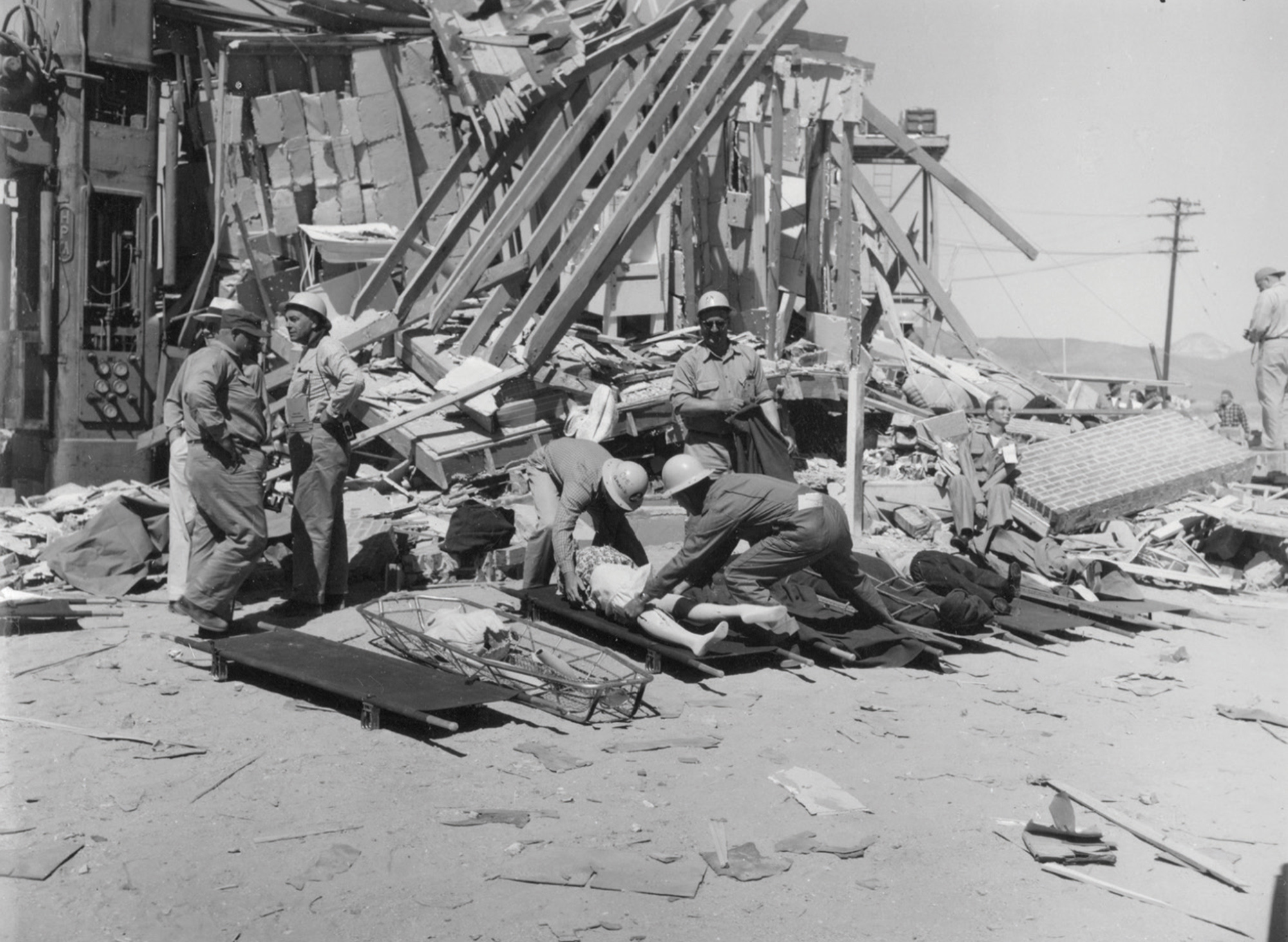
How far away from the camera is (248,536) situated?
23.7 feet

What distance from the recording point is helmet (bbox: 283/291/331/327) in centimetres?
783

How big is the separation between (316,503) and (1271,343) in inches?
441

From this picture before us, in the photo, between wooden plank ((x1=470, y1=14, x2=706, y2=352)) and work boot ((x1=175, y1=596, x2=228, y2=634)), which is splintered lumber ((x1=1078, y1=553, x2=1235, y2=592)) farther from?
work boot ((x1=175, y1=596, x2=228, y2=634))

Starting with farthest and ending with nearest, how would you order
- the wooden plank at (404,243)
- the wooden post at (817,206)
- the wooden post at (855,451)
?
1. the wooden post at (817,206)
2. the wooden plank at (404,243)
3. the wooden post at (855,451)

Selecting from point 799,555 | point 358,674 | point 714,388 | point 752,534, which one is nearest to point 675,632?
point 752,534

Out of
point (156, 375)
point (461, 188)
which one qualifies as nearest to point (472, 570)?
point (156, 375)

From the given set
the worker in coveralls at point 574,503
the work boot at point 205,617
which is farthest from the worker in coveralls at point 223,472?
the worker in coveralls at point 574,503

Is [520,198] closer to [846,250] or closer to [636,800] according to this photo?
[846,250]

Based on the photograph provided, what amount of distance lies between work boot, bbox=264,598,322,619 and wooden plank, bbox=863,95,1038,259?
10.7 meters

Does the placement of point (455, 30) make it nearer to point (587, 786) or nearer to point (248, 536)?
point (248, 536)

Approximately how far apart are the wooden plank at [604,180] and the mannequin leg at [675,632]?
491cm

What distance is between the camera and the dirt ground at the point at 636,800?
4.09 metres

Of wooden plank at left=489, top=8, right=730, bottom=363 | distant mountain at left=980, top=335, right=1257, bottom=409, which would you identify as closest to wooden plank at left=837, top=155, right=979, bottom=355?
wooden plank at left=489, top=8, right=730, bottom=363

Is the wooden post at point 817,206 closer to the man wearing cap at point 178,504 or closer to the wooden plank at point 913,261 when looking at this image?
the wooden plank at point 913,261
